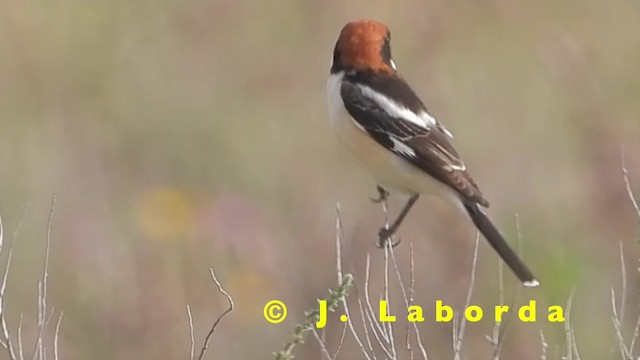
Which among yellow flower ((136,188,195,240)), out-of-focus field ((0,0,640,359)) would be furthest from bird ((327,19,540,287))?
yellow flower ((136,188,195,240))

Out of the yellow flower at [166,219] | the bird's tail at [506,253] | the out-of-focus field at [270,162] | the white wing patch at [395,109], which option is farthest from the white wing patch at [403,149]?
the yellow flower at [166,219]

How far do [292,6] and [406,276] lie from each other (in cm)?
246

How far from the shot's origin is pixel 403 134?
5051mm

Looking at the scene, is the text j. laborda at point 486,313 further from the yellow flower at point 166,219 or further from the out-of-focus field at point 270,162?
the yellow flower at point 166,219

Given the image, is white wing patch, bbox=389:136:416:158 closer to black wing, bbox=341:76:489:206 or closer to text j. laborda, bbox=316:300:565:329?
black wing, bbox=341:76:489:206

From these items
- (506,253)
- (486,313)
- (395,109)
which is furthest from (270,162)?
(506,253)

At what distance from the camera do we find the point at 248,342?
6145 millimetres

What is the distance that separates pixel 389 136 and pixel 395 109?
0.39ft

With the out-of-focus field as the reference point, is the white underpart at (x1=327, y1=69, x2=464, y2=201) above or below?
below

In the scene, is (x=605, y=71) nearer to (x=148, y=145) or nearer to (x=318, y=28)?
(x=318, y=28)

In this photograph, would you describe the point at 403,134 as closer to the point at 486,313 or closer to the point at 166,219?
the point at 486,313

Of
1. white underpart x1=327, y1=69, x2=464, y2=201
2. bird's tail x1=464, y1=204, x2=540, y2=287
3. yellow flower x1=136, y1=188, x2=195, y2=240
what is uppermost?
yellow flower x1=136, y1=188, x2=195, y2=240

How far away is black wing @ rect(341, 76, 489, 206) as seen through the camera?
16.3 ft

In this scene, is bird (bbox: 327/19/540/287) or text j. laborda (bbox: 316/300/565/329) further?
text j. laborda (bbox: 316/300/565/329)
